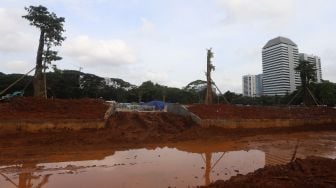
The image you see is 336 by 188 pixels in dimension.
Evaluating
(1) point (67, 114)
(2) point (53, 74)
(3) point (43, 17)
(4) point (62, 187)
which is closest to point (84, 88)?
(2) point (53, 74)

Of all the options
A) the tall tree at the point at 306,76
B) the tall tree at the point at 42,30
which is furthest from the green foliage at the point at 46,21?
the tall tree at the point at 306,76

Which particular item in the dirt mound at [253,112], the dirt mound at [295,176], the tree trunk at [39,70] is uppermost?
the tree trunk at [39,70]

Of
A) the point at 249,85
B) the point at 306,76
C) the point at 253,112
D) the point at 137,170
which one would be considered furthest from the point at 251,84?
the point at 137,170

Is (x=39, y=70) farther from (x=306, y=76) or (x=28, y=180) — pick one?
(x=306, y=76)

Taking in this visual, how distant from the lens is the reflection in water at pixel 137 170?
6766 millimetres

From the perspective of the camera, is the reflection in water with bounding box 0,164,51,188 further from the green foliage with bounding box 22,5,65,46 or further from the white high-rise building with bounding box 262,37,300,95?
the white high-rise building with bounding box 262,37,300,95

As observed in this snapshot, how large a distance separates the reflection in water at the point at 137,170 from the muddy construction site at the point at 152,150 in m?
0.02

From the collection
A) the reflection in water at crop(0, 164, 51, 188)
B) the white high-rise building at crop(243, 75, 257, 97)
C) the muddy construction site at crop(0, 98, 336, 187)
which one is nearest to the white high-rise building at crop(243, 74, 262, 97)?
the white high-rise building at crop(243, 75, 257, 97)

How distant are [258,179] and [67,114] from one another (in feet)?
36.7

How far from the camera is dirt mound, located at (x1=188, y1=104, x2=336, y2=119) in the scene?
1805 cm

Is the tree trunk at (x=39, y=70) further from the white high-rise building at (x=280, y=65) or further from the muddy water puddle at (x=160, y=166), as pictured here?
the white high-rise building at (x=280, y=65)

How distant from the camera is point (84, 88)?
58500 mm

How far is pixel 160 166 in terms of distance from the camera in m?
8.63

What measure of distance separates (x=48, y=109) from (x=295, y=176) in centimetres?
1292
